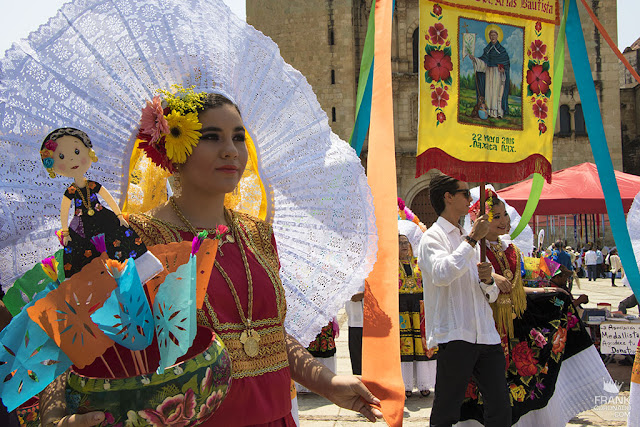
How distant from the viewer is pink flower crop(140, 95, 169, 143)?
1.51m

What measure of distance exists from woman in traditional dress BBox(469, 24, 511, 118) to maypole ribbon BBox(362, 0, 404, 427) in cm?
204

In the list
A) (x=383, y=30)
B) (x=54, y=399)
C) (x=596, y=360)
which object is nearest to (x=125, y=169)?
(x=54, y=399)

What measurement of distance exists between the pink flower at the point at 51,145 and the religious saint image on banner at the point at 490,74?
307 cm

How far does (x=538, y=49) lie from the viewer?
4.14m

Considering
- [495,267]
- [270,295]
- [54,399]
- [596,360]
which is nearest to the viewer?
[54,399]

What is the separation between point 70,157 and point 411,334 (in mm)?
5181

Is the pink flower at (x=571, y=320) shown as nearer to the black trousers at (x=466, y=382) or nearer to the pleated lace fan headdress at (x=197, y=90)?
the black trousers at (x=466, y=382)

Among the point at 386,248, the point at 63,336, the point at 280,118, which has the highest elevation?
the point at 280,118

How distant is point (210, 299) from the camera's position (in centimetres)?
152

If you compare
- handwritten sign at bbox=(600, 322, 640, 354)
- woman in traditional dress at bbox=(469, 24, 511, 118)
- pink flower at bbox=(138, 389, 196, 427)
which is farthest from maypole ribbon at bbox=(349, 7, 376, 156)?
handwritten sign at bbox=(600, 322, 640, 354)

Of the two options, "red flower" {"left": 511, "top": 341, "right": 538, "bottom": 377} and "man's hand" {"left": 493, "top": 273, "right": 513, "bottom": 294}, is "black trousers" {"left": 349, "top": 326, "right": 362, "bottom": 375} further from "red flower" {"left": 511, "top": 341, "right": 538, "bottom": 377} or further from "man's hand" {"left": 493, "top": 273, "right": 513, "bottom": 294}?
"man's hand" {"left": 493, "top": 273, "right": 513, "bottom": 294}

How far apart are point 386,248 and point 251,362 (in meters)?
0.56

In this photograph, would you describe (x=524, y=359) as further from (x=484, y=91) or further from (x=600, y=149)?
(x=484, y=91)

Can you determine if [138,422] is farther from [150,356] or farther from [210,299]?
[210,299]
